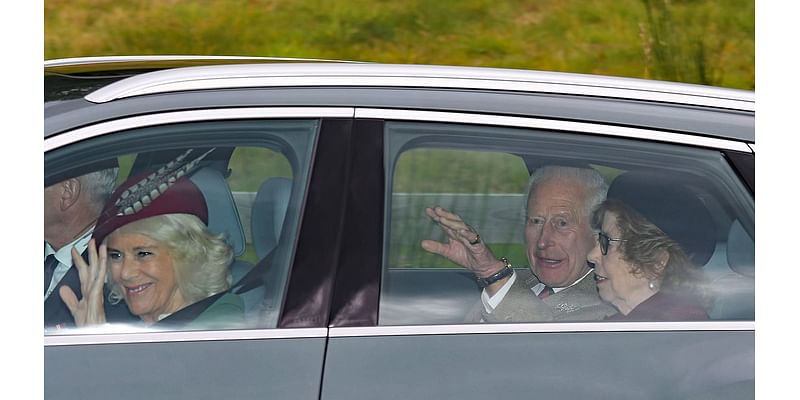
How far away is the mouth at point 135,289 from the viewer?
7.28 ft

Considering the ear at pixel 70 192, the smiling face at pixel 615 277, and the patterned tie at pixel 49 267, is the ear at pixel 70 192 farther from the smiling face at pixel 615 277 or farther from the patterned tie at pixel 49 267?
the smiling face at pixel 615 277

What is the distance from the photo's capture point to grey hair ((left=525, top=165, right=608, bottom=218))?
226cm

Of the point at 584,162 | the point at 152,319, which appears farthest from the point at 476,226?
the point at 152,319

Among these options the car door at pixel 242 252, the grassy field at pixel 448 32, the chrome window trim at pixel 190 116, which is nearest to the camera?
the car door at pixel 242 252

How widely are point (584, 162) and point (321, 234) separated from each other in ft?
1.93

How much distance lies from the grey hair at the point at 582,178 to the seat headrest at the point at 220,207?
0.66m

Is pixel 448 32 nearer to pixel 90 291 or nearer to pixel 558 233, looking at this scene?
pixel 558 233

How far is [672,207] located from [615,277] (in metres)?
0.20

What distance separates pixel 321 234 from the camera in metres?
2.15

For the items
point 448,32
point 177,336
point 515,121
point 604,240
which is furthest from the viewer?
point 448,32

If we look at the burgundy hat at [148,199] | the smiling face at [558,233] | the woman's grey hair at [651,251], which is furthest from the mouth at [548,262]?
the burgundy hat at [148,199]

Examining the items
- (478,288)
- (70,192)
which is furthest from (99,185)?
(478,288)

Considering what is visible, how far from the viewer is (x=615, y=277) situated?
90.4 inches

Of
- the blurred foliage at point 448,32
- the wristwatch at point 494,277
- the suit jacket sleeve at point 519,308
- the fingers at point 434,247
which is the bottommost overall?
the suit jacket sleeve at point 519,308
